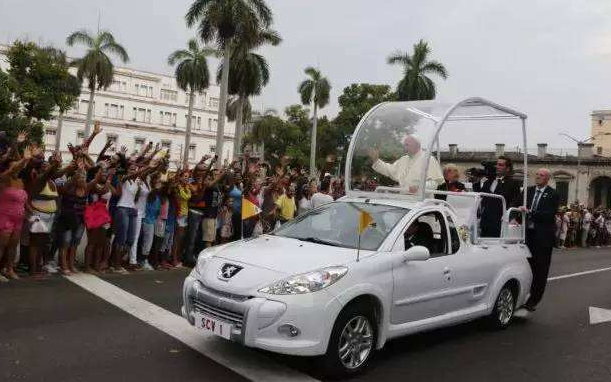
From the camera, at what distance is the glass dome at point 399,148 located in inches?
280

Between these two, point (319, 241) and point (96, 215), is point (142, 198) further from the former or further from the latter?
point (319, 241)

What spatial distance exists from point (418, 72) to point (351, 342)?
44.4 m

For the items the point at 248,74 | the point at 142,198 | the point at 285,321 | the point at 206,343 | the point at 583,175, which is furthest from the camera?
the point at 583,175

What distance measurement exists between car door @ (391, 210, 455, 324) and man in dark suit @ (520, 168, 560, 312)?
246 centimetres

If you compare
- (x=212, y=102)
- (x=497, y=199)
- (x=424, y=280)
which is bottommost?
(x=424, y=280)

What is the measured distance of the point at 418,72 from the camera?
156ft

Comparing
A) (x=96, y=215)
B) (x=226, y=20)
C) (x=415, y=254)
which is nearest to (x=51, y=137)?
(x=226, y=20)

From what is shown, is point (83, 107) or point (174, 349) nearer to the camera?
point (174, 349)

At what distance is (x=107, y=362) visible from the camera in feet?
17.2

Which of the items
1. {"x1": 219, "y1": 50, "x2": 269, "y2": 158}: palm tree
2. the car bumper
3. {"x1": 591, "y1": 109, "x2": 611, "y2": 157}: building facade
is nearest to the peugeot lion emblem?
the car bumper

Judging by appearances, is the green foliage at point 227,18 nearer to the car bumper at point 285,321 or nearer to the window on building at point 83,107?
the car bumper at point 285,321

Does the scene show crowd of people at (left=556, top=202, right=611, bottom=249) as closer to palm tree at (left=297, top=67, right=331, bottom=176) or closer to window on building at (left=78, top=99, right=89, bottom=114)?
palm tree at (left=297, top=67, right=331, bottom=176)

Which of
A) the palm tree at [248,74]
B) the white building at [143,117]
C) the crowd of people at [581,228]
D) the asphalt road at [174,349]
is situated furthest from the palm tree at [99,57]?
the asphalt road at [174,349]

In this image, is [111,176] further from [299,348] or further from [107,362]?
[299,348]
